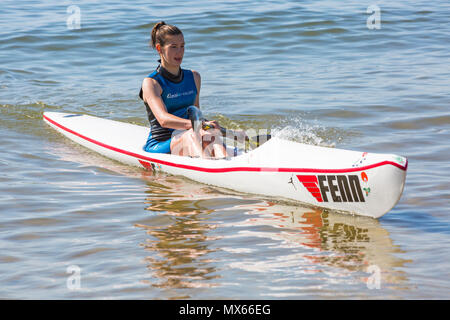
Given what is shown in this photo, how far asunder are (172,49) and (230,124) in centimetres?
255

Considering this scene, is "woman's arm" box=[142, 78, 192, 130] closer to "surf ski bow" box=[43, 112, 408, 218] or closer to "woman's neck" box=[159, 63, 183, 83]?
"woman's neck" box=[159, 63, 183, 83]

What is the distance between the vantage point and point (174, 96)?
19.2 ft

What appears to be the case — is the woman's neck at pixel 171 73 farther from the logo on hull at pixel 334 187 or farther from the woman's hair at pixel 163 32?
the logo on hull at pixel 334 187

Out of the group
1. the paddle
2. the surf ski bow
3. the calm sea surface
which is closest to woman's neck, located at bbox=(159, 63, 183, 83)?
the paddle

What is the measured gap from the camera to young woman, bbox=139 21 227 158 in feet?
18.2

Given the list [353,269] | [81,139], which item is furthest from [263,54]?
[353,269]

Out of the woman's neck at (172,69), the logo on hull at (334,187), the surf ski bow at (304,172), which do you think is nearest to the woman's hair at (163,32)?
the woman's neck at (172,69)

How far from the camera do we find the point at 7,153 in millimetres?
6879

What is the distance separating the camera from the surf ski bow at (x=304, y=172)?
4.48 m

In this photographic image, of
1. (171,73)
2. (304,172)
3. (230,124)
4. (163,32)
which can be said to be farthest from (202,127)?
(230,124)

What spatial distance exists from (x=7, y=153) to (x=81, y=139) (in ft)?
2.72

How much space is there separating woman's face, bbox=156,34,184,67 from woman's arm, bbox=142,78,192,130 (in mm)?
237

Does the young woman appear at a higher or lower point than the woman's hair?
lower
